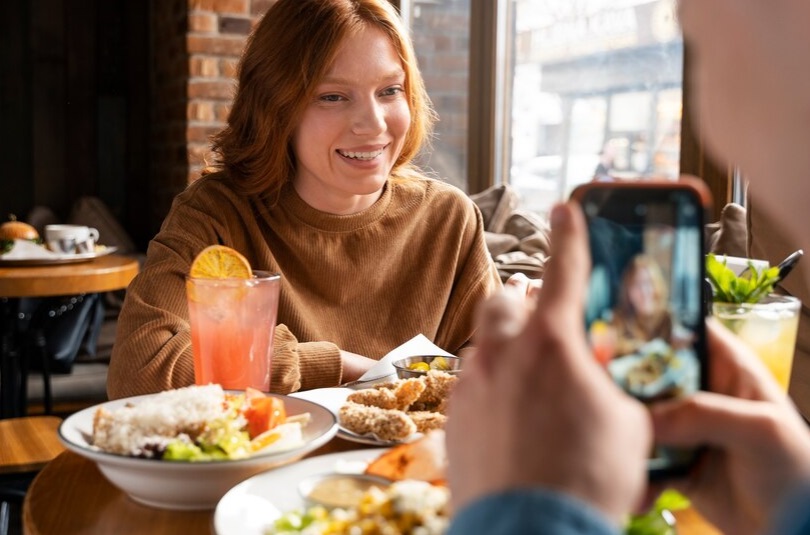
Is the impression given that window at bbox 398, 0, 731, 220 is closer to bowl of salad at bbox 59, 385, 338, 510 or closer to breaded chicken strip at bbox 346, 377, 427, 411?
breaded chicken strip at bbox 346, 377, 427, 411

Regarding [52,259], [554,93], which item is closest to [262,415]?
[52,259]

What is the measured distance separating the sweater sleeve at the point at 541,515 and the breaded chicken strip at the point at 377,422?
531mm

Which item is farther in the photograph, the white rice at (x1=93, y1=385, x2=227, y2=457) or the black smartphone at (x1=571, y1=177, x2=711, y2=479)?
the white rice at (x1=93, y1=385, x2=227, y2=457)

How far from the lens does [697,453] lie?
57 cm

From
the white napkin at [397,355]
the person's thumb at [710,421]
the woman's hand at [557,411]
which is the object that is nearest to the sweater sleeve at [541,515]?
the woman's hand at [557,411]

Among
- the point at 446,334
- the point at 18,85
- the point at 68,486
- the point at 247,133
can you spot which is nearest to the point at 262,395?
the point at 68,486

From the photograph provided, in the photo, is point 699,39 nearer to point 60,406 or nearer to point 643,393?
point 643,393

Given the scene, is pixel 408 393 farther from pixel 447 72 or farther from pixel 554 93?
pixel 447 72

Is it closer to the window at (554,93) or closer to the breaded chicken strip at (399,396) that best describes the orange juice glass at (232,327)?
the breaded chicken strip at (399,396)

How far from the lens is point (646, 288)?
21.9 inches

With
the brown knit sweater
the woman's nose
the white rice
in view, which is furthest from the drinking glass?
the woman's nose

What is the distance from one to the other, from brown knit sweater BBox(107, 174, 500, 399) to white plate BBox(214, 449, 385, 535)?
68 centimetres

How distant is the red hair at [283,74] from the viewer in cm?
166

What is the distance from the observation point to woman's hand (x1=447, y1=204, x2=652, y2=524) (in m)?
0.40
